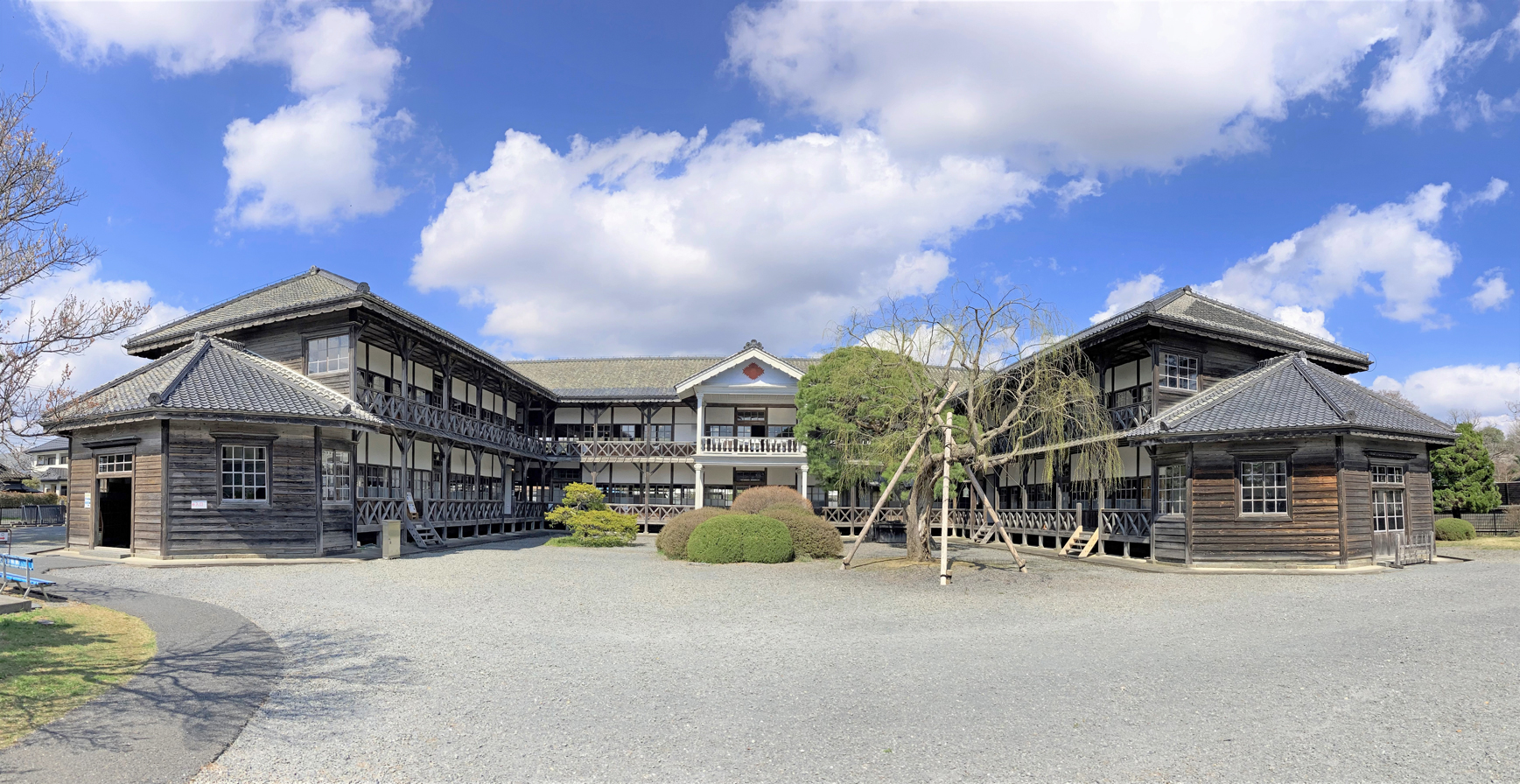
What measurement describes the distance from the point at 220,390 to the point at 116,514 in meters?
6.68

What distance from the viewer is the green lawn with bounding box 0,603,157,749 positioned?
21.3ft

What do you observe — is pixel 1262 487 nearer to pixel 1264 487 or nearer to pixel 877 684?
pixel 1264 487

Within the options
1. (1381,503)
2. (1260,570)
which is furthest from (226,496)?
(1381,503)

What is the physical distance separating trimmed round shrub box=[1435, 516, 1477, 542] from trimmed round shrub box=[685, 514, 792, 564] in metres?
22.8

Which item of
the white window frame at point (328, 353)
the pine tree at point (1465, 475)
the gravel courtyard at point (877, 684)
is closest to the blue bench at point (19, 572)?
the gravel courtyard at point (877, 684)

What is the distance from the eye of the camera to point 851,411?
26.1 metres

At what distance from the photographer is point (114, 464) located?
62.5 ft

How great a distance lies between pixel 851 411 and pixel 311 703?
801 inches

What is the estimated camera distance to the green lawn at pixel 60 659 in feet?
21.3

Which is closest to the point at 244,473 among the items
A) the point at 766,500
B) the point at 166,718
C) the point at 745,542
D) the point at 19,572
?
the point at 19,572

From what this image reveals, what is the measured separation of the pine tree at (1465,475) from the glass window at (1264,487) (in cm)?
1640

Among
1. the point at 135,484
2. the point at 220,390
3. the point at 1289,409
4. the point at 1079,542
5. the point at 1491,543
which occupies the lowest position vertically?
the point at 1491,543

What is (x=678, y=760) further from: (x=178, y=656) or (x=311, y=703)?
(x=178, y=656)

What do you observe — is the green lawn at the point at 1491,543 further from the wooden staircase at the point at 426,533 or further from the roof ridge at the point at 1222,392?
the wooden staircase at the point at 426,533
